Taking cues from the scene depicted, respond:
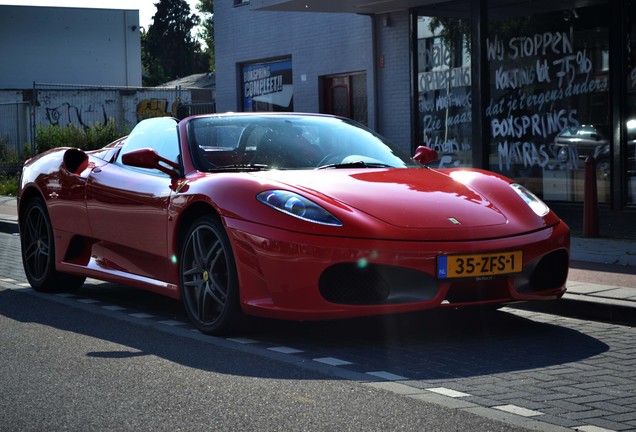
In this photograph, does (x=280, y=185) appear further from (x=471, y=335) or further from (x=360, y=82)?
(x=360, y=82)

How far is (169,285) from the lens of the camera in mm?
7035

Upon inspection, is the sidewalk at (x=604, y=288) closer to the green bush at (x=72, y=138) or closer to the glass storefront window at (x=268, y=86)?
the glass storefront window at (x=268, y=86)

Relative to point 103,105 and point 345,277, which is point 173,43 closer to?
point 103,105

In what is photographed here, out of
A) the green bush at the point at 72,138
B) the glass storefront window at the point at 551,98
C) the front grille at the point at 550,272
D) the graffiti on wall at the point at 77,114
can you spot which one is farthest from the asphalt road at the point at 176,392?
the graffiti on wall at the point at 77,114

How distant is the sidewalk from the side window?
263 cm

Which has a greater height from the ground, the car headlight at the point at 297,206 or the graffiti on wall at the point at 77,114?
the graffiti on wall at the point at 77,114

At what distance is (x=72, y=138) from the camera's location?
27.1 metres

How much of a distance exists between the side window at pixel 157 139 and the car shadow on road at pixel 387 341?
108 centimetres

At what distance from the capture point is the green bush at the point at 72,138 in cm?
2703

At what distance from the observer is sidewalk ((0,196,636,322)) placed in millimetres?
7168

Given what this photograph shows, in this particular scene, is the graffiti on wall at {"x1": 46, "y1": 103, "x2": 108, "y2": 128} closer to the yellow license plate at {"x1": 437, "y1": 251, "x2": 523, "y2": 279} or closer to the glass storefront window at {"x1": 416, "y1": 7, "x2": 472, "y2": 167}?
the glass storefront window at {"x1": 416, "y1": 7, "x2": 472, "y2": 167}

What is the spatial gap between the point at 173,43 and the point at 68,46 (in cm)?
5048

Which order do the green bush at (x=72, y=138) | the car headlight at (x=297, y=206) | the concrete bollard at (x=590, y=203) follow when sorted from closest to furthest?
the car headlight at (x=297, y=206) → the concrete bollard at (x=590, y=203) → the green bush at (x=72, y=138)

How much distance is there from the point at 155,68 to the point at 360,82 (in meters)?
90.1
